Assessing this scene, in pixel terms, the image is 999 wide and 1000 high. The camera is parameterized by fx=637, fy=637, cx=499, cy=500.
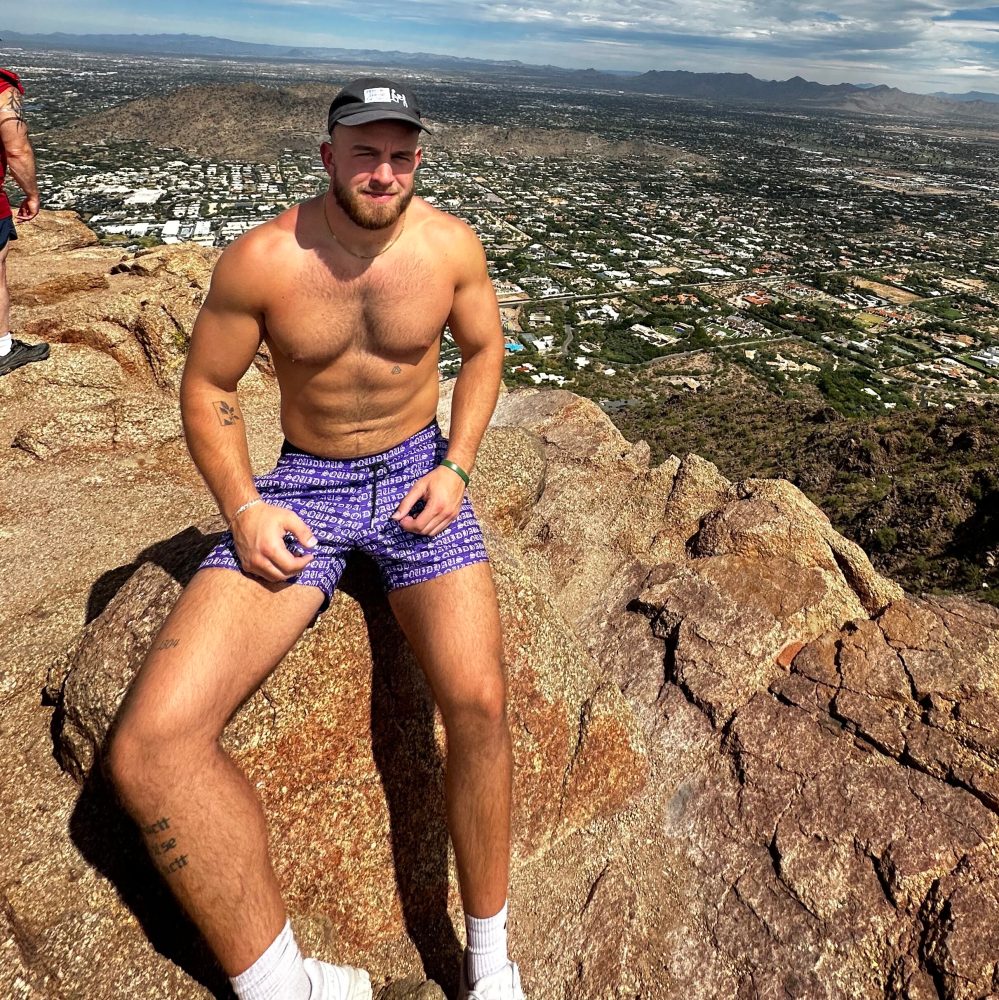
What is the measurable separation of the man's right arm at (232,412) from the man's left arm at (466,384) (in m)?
0.88

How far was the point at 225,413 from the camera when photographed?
4555 mm

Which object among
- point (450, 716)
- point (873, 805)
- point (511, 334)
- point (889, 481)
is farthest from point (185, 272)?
point (511, 334)

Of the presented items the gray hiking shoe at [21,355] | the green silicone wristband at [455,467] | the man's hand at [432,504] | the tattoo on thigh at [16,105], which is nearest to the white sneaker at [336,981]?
the man's hand at [432,504]

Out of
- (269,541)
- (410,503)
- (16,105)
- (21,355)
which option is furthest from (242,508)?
(21,355)

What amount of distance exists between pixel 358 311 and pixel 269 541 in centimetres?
174

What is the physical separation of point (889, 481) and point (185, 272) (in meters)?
26.5

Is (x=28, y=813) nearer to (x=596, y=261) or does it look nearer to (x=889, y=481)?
(x=889, y=481)

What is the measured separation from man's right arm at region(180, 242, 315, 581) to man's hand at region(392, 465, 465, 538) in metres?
0.70

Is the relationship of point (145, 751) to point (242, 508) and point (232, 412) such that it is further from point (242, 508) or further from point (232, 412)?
point (232, 412)

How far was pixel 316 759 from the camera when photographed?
4906 millimetres

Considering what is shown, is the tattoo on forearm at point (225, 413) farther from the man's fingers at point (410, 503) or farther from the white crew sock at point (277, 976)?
the white crew sock at point (277, 976)

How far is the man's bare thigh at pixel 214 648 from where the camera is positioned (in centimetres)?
365

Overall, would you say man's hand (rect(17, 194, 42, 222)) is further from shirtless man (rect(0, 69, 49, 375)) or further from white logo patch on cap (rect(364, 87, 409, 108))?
white logo patch on cap (rect(364, 87, 409, 108))

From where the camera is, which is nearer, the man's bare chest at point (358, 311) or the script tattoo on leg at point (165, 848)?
the script tattoo on leg at point (165, 848)
